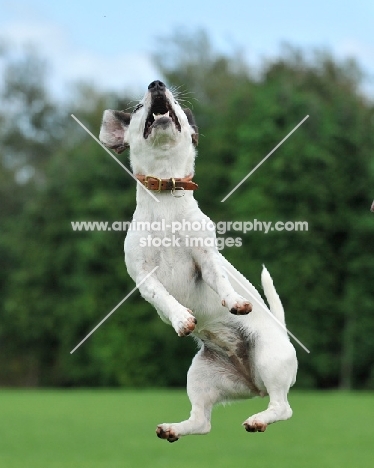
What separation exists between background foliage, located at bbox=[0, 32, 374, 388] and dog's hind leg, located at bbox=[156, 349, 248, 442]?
21.1 meters

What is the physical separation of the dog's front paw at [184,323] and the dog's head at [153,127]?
4.03 feet

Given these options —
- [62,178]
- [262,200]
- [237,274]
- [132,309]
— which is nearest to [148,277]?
[237,274]

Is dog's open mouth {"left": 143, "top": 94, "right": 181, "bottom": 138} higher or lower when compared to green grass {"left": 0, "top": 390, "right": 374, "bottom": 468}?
higher

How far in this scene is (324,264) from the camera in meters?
35.5

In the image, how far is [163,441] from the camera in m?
25.4

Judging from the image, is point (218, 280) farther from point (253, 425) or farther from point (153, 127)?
point (153, 127)

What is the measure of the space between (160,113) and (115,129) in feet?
1.32

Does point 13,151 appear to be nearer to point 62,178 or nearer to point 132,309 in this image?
point 62,178

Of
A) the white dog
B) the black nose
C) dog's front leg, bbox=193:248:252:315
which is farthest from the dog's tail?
the black nose

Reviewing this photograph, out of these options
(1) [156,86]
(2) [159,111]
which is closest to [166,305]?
(2) [159,111]

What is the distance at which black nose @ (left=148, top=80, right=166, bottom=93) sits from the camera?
6535 mm

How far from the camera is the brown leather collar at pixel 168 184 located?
22.6ft

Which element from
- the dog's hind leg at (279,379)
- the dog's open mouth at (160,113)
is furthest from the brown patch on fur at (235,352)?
the dog's open mouth at (160,113)

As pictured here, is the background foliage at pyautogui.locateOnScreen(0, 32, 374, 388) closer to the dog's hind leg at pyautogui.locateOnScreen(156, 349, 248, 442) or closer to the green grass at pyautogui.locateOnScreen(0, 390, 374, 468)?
the green grass at pyautogui.locateOnScreen(0, 390, 374, 468)
